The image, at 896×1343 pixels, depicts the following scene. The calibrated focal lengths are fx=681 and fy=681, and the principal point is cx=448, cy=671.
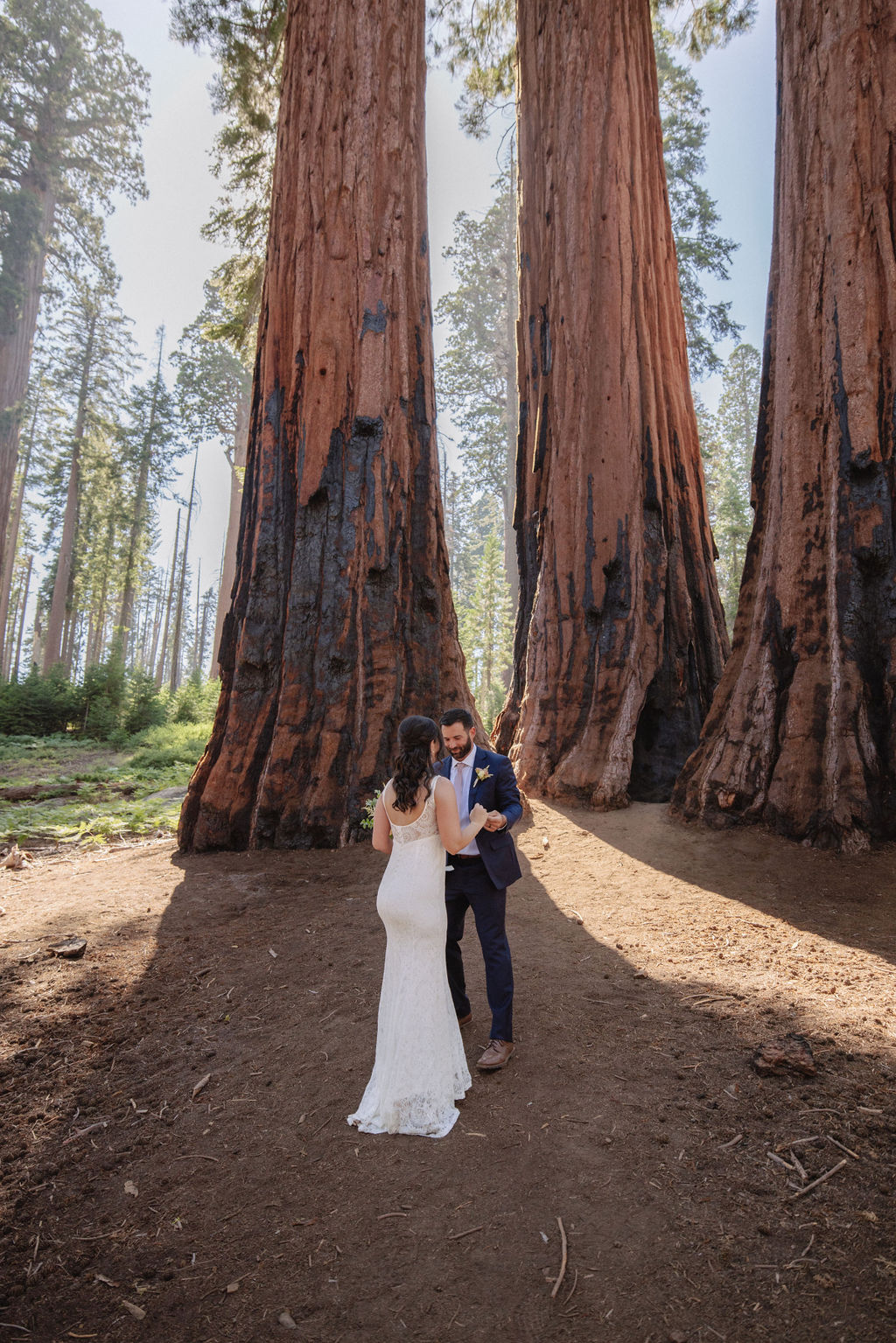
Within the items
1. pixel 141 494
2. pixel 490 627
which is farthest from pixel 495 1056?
pixel 141 494

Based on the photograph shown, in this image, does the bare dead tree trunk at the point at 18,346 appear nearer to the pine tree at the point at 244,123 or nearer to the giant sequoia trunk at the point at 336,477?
the pine tree at the point at 244,123

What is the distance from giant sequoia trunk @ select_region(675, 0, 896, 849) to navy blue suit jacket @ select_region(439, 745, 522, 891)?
3.17m

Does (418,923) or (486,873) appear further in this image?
(486,873)

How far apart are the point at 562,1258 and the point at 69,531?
2989cm

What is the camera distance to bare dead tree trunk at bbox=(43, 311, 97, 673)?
82.4ft

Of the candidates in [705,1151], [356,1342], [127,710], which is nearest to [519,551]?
[705,1151]

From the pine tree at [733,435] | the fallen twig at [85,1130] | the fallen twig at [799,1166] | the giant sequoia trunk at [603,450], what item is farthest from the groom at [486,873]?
the pine tree at [733,435]

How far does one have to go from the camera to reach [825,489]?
581cm

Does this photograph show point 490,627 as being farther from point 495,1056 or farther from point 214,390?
point 495,1056

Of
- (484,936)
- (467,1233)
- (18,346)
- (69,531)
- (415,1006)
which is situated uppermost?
(18,346)

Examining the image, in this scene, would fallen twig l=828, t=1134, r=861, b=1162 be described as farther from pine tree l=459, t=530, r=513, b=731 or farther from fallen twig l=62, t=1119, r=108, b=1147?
pine tree l=459, t=530, r=513, b=731

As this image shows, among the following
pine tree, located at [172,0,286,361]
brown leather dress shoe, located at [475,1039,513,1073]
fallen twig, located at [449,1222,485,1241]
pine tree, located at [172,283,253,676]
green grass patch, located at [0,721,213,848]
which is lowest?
fallen twig, located at [449,1222,485,1241]

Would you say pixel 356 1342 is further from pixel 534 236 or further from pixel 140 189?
pixel 140 189

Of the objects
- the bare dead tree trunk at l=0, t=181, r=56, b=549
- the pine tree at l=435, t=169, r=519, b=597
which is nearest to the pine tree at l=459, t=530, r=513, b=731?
the pine tree at l=435, t=169, r=519, b=597
